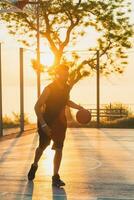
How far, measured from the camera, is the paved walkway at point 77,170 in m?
8.68

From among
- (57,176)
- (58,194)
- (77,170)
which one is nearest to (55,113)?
(57,176)

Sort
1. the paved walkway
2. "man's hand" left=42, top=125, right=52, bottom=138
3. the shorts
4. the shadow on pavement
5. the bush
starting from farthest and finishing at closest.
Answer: the bush < the shorts < "man's hand" left=42, top=125, right=52, bottom=138 < the paved walkway < the shadow on pavement

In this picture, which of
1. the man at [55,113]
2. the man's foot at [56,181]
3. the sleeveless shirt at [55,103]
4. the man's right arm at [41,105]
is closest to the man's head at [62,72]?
the man at [55,113]

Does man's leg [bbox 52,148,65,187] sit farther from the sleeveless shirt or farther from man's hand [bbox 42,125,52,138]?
the sleeveless shirt

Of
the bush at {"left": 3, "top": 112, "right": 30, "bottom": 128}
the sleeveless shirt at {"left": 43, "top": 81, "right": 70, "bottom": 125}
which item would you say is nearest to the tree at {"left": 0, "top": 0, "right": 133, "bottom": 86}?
the bush at {"left": 3, "top": 112, "right": 30, "bottom": 128}

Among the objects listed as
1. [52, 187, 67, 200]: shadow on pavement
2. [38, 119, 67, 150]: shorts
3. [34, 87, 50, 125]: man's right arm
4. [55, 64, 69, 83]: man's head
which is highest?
[55, 64, 69, 83]: man's head

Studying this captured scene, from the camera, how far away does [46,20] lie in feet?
102

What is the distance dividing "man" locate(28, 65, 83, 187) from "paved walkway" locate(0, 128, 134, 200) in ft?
1.67

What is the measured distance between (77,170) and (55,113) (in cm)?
198

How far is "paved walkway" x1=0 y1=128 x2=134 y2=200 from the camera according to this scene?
28.5 ft

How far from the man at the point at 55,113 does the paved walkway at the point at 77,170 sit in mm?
508

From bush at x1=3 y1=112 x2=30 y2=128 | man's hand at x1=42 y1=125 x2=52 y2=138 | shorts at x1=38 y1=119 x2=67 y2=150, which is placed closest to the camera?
man's hand at x1=42 y1=125 x2=52 y2=138

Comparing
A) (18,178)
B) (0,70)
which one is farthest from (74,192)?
(0,70)

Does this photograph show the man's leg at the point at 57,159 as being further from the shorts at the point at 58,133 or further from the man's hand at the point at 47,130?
the man's hand at the point at 47,130
